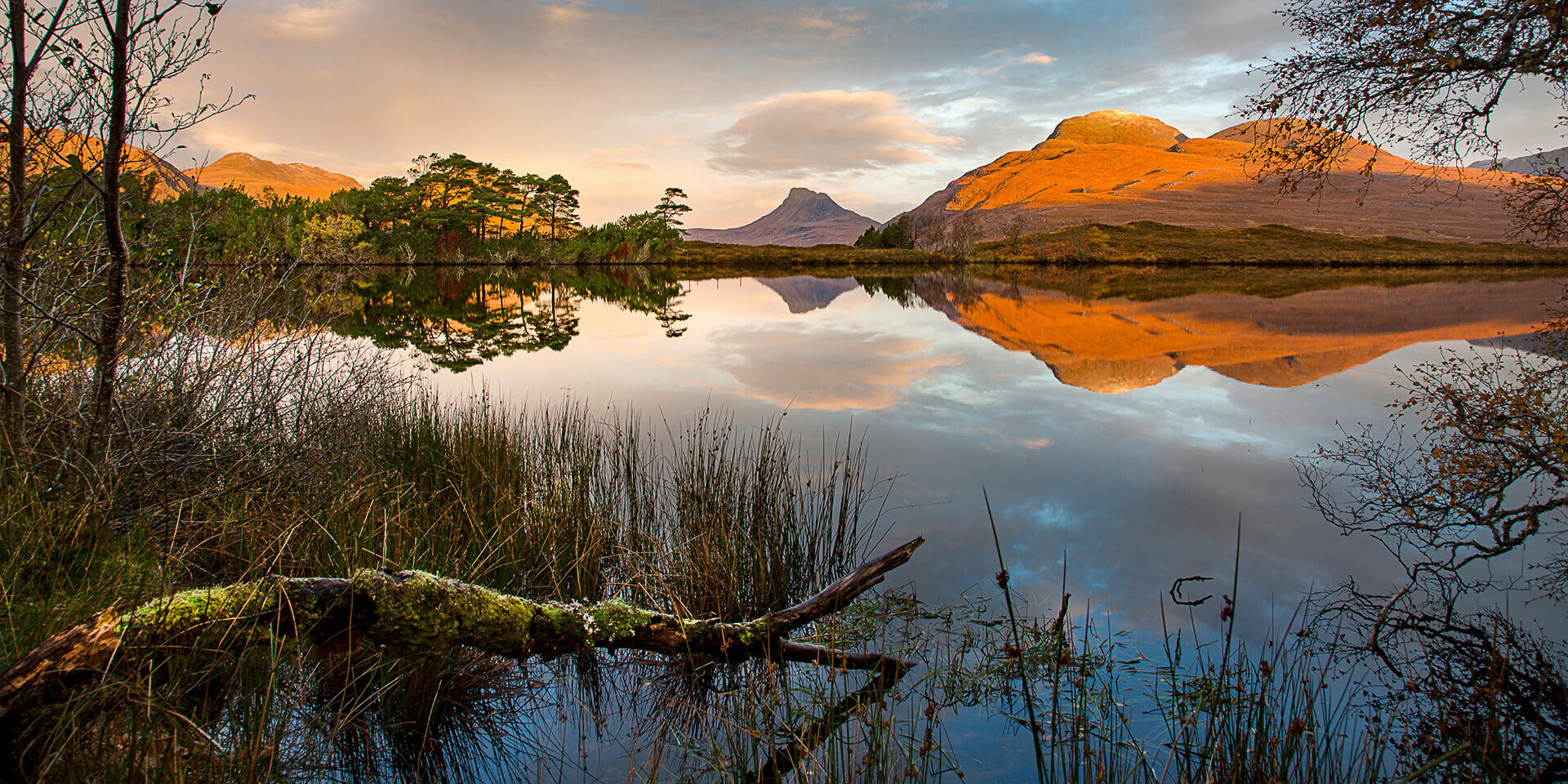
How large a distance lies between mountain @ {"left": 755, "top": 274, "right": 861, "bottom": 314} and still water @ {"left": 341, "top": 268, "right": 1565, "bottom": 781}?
0.83 meters

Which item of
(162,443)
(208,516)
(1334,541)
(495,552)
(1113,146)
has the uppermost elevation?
(1113,146)

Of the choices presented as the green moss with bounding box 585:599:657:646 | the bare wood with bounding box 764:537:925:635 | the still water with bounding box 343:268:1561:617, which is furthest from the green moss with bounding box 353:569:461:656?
the still water with bounding box 343:268:1561:617

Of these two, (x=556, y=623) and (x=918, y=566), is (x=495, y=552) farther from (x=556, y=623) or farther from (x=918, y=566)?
(x=918, y=566)

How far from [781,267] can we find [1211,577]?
54.9 meters

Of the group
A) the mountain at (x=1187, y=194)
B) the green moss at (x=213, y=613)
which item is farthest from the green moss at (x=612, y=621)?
the mountain at (x=1187, y=194)

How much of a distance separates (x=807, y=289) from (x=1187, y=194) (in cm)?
8628

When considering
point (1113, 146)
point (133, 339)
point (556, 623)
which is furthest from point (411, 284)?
point (1113, 146)

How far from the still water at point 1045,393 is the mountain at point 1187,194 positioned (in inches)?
1223

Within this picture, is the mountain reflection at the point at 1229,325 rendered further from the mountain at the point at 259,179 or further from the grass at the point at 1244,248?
the mountain at the point at 259,179

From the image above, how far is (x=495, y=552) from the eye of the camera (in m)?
3.66

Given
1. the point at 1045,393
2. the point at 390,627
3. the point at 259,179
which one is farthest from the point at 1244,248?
the point at 259,179

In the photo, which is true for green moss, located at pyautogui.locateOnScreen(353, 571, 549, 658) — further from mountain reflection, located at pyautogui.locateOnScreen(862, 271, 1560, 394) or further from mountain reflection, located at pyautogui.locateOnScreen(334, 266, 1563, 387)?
mountain reflection, located at pyautogui.locateOnScreen(862, 271, 1560, 394)

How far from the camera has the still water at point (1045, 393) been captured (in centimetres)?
449

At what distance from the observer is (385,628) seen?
7.48 ft
